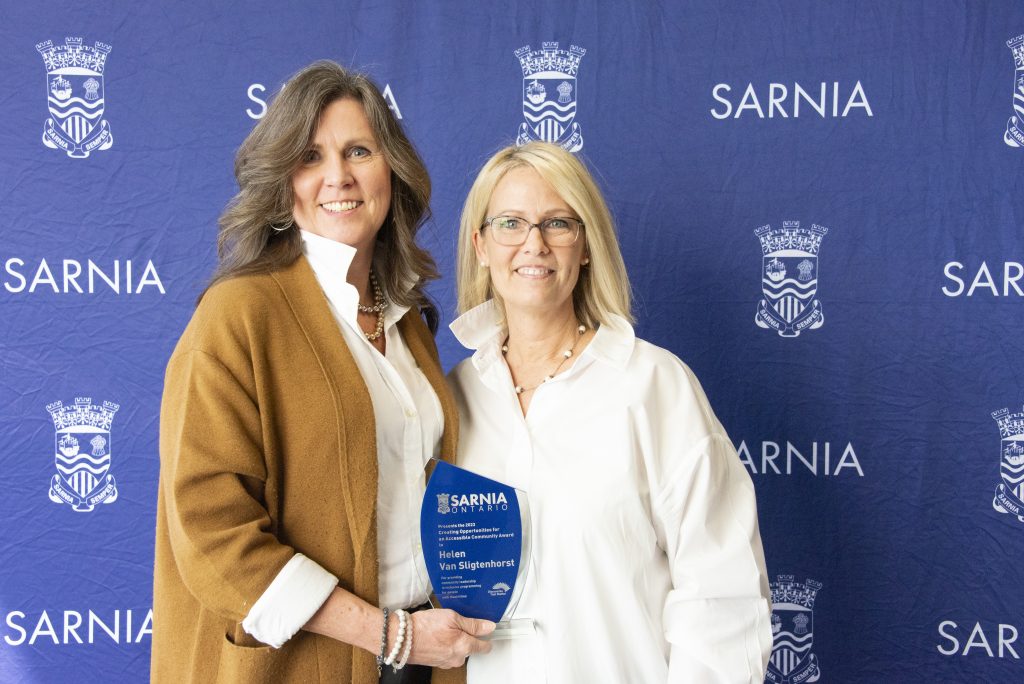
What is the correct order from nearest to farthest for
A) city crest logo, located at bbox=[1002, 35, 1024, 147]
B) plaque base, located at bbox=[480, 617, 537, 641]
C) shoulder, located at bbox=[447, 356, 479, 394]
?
plaque base, located at bbox=[480, 617, 537, 641]
shoulder, located at bbox=[447, 356, 479, 394]
city crest logo, located at bbox=[1002, 35, 1024, 147]

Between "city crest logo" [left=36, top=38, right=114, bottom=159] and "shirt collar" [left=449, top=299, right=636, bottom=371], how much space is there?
116 centimetres

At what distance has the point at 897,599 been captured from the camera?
218 cm

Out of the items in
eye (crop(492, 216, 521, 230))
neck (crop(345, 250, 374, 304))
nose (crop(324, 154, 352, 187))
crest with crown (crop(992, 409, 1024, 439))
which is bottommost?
crest with crown (crop(992, 409, 1024, 439))

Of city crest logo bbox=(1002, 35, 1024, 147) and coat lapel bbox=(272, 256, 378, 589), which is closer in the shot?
coat lapel bbox=(272, 256, 378, 589)

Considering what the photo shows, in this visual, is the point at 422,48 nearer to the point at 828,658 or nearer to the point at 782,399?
the point at 782,399

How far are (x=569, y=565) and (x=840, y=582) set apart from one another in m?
1.05

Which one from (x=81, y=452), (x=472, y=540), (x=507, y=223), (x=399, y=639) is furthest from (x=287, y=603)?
(x=81, y=452)

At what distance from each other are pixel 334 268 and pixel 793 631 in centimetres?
151

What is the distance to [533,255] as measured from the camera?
1540 millimetres

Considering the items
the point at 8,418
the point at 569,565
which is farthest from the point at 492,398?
the point at 8,418

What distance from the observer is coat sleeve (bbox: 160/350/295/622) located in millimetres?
1245

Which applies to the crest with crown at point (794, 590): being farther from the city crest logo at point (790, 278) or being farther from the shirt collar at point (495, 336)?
the shirt collar at point (495, 336)

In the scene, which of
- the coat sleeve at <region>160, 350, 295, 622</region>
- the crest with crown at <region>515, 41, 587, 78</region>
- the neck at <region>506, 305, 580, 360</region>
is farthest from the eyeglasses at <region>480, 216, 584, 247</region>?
the crest with crown at <region>515, 41, 587, 78</region>

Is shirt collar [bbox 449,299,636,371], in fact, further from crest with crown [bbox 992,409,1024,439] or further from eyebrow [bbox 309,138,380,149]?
crest with crown [bbox 992,409,1024,439]
